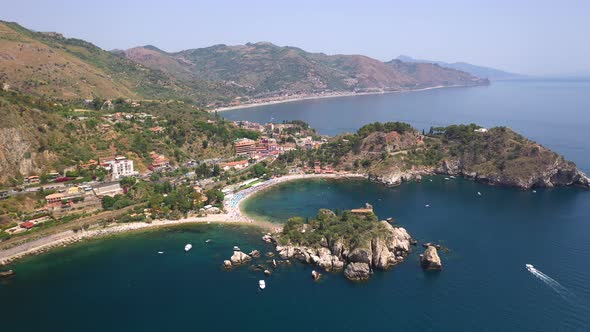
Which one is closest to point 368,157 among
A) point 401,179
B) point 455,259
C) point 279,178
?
point 401,179

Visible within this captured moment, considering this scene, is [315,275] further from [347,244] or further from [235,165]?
[235,165]

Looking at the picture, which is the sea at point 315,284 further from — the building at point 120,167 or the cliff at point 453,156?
the building at point 120,167

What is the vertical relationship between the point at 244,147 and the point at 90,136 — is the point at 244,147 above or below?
below

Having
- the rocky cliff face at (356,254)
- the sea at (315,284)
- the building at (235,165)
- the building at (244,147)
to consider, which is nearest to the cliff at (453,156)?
the sea at (315,284)

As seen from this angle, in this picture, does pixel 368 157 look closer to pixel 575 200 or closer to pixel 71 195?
pixel 575 200

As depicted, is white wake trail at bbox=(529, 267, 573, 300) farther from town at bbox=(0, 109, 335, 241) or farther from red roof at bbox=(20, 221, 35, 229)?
red roof at bbox=(20, 221, 35, 229)

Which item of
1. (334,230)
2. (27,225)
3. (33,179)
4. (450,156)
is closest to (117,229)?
(27,225)
